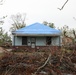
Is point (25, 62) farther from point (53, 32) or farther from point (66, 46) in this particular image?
point (53, 32)

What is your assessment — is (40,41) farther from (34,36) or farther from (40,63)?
(40,63)

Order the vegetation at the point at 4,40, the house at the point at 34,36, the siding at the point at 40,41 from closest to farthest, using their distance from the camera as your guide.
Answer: the vegetation at the point at 4,40, the house at the point at 34,36, the siding at the point at 40,41

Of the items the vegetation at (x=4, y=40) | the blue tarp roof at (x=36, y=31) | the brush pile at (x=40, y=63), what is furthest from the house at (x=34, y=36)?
the brush pile at (x=40, y=63)

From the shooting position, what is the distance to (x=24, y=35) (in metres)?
40.4

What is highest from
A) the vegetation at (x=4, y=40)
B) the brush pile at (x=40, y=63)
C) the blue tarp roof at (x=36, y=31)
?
the blue tarp roof at (x=36, y=31)

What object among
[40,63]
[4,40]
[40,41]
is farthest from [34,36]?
[40,63]

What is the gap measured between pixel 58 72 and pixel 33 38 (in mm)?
35060

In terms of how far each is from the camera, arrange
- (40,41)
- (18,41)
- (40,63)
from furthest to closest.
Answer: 1. (40,41)
2. (18,41)
3. (40,63)

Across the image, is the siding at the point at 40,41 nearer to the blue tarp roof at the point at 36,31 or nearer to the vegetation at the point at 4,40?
the blue tarp roof at the point at 36,31

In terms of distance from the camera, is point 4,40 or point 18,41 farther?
point 18,41

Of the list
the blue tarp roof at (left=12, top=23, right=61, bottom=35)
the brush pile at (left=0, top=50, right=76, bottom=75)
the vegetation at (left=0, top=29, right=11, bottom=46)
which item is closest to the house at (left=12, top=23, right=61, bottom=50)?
the blue tarp roof at (left=12, top=23, right=61, bottom=35)

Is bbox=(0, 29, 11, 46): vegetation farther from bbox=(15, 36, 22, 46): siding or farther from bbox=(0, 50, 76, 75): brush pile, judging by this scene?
bbox=(15, 36, 22, 46): siding

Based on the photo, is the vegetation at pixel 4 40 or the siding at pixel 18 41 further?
the siding at pixel 18 41

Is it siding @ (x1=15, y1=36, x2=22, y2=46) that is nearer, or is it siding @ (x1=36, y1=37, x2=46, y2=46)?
siding @ (x1=15, y1=36, x2=22, y2=46)
